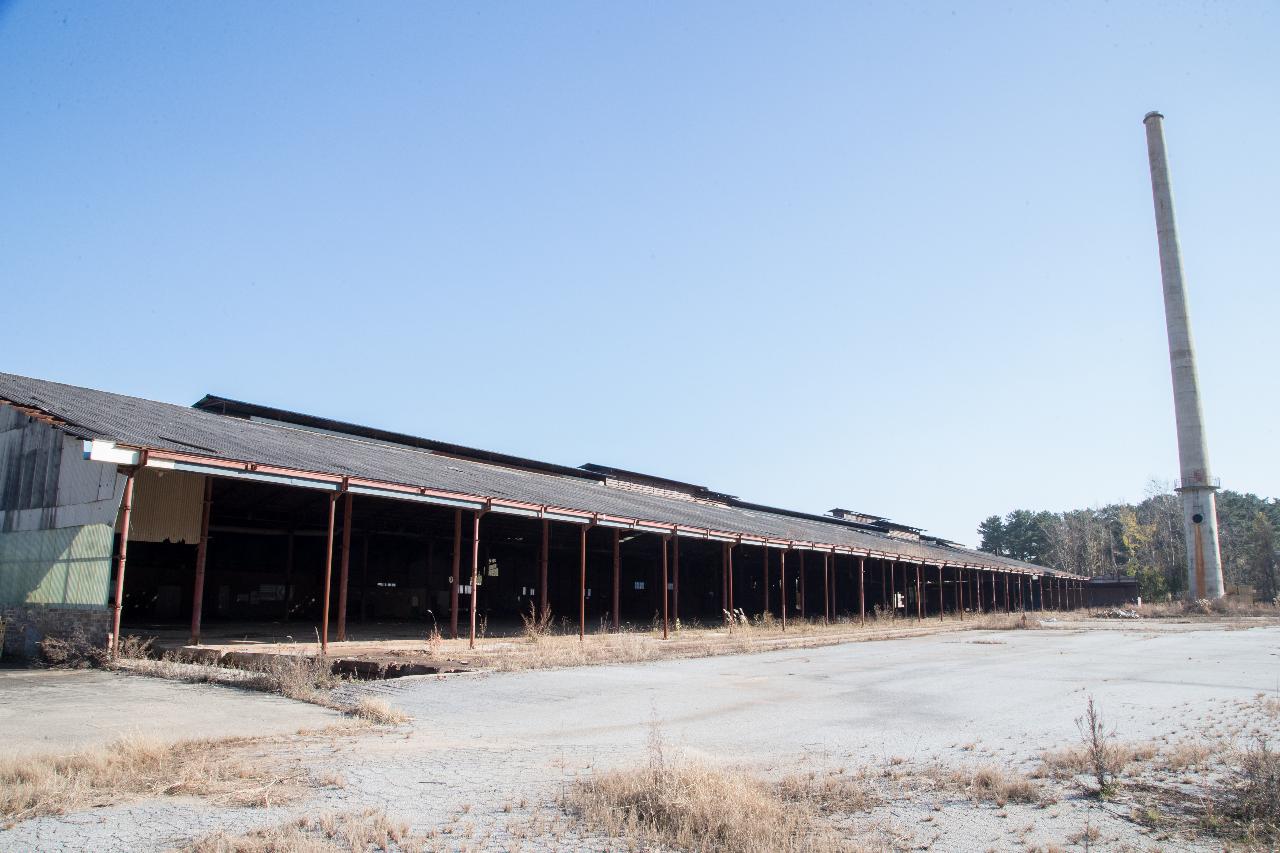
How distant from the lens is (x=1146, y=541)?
84.1m

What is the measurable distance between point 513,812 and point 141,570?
72.2 feet

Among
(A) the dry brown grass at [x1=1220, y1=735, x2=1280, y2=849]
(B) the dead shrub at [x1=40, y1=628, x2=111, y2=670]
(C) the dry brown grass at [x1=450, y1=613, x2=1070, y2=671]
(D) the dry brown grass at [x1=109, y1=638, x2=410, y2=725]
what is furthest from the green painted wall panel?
(A) the dry brown grass at [x1=1220, y1=735, x2=1280, y2=849]

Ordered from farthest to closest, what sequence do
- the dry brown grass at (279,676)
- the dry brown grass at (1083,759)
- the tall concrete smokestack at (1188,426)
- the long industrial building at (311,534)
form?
1. the tall concrete smokestack at (1188,426)
2. the long industrial building at (311,534)
3. the dry brown grass at (279,676)
4. the dry brown grass at (1083,759)

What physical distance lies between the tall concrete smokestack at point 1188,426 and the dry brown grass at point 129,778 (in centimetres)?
5708

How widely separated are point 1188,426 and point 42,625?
187 feet

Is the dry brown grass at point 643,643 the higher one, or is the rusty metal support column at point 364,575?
the rusty metal support column at point 364,575

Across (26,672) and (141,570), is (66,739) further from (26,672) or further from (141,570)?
(141,570)

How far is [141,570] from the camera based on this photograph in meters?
23.7

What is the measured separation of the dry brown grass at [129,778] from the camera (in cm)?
550

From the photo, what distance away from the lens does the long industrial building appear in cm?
1421

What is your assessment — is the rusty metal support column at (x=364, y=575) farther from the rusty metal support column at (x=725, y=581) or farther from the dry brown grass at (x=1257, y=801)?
the dry brown grass at (x=1257, y=801)

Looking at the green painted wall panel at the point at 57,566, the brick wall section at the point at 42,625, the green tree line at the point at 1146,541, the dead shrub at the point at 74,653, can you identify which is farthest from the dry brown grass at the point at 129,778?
the green tree line at the point at 1146,541

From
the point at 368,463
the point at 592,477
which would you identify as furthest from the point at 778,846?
the point at 592,477

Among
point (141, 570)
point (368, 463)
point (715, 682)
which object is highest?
point (368, 463)
